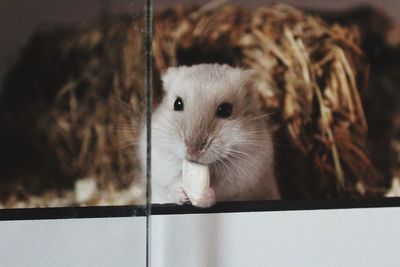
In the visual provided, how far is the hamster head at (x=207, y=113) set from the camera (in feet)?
2.56

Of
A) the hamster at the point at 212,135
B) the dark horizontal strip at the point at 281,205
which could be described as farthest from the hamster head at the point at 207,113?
the dark horizontal strip at the point at 281,205

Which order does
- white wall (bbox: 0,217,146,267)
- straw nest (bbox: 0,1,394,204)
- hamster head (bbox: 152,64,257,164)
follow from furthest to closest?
1. straw nest (bbox: 0,1,394,204)
2. hamster head (bbox: 152,64,257,164)
3. white wall (bbox: 0,217,146,267)

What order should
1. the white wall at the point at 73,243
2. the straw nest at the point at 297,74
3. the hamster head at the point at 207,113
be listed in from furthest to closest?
the straw nest at the point at 297,74 < the hamster head at the point at 207,113 < the white wall at the point at 73,243

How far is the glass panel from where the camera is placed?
0.54 meters

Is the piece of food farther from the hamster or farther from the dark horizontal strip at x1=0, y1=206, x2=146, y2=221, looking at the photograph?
the dark horizontal strip at x1=0, y1=206, x2=146, y2=221

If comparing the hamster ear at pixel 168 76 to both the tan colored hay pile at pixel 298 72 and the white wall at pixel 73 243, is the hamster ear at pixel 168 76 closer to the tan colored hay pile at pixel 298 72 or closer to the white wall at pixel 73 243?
the tan colored hay pile at pixel 298 72

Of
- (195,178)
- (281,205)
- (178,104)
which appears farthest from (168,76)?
(281,205)

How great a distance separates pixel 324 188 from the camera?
95 centimetres

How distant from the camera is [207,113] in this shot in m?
0.80

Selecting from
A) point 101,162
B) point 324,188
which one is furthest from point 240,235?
point 101,162

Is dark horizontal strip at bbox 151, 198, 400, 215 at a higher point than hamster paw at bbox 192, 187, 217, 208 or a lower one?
lower

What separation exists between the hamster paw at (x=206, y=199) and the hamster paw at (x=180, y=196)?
19mm

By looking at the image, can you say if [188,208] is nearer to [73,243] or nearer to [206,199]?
[206,199]

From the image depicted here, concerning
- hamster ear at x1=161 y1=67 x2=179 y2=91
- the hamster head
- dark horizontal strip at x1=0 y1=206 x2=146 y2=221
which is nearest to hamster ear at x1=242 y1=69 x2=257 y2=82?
the hamster head
